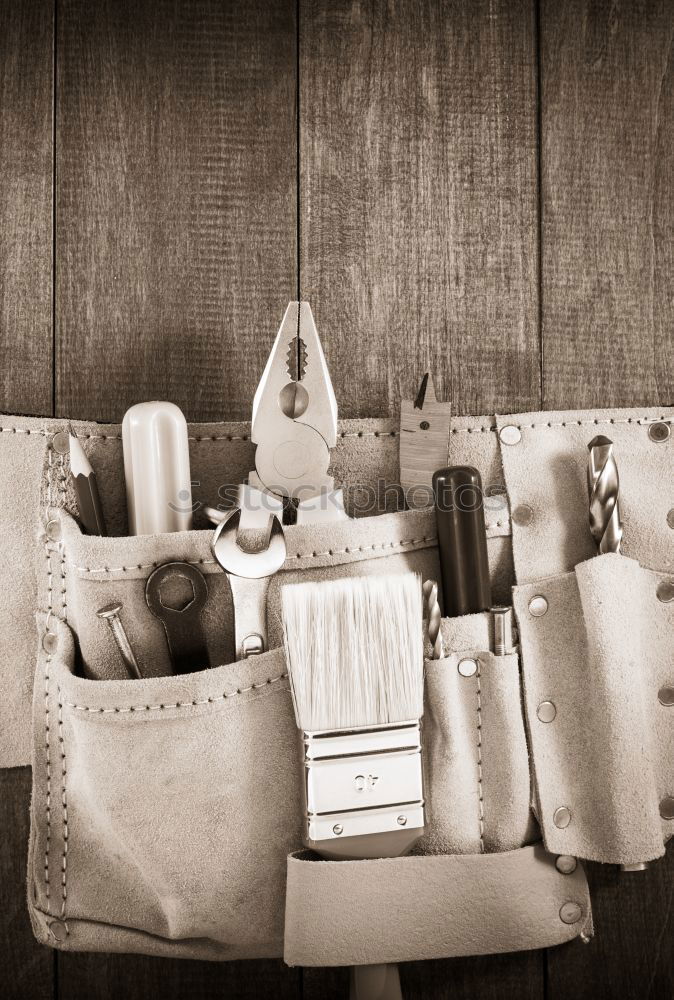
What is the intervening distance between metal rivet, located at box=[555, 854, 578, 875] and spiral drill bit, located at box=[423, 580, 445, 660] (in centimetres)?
21

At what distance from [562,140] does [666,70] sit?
0.12 m

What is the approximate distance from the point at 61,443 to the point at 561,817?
0.52 metres

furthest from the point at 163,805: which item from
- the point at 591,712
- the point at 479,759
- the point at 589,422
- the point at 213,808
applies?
the point at 589,422

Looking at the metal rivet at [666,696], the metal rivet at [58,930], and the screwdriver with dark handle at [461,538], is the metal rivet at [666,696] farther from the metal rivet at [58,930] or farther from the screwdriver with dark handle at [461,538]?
the metal rivet at [58,930]

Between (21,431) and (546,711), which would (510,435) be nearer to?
(546,711)

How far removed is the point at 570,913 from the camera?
640mm

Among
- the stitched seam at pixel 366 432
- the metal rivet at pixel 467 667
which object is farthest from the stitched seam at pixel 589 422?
the metal rivet at pixel 467 667

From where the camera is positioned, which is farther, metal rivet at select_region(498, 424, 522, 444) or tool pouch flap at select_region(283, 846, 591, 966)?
metal rivet at select_region(498, 424, 522, 444)

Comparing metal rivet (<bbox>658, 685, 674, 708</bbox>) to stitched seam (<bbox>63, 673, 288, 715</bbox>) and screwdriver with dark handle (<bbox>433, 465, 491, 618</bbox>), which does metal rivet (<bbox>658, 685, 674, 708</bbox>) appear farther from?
stitched seam (<bbox>63, 673, 288, 715</bbox>)

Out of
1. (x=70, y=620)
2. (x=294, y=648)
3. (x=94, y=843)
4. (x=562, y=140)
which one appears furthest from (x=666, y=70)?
(x=94, y=843)

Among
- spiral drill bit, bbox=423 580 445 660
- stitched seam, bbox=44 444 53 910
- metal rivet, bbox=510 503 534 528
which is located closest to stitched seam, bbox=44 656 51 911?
stitched seam, bbox=44 444 53 910

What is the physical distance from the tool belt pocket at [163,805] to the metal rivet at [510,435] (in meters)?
0.28

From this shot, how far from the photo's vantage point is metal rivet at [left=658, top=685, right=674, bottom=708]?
68 centimetres

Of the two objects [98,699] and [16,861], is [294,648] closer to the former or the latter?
[98,699]
